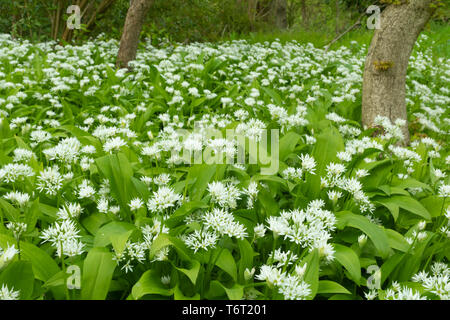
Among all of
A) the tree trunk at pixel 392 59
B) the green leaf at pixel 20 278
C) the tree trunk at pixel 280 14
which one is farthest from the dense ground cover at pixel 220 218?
the tree trunk at pixel 280 14

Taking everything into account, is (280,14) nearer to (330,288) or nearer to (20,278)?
(330,288)

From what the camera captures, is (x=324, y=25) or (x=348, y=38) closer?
(x=348, y=38)

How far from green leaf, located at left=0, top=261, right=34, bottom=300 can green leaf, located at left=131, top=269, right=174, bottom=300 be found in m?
0.43

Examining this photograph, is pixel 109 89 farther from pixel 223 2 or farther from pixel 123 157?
pixel 223 2

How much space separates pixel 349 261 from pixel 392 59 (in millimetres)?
2998

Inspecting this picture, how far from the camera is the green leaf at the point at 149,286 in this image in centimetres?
160

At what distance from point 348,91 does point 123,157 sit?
12.4 ft

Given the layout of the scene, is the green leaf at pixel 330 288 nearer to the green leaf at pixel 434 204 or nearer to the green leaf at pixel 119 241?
the green leaf at pixel 119 241

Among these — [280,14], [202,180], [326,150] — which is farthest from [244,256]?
[280,14]

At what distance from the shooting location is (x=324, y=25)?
2358cm

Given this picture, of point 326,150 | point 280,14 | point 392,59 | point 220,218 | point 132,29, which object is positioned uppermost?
point 280,14

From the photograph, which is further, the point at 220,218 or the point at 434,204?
Answer: the point at 434,204

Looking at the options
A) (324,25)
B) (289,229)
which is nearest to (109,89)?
(289,229)

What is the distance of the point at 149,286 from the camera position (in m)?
1.65
